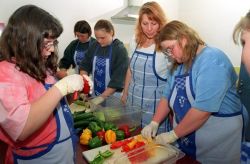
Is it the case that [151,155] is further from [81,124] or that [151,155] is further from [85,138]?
[81,124]

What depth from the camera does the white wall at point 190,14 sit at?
293 cm

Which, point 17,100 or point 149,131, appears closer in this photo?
point 17,100

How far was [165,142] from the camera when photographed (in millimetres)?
1292

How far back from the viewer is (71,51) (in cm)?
287

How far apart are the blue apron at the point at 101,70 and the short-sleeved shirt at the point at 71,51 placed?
43 cm

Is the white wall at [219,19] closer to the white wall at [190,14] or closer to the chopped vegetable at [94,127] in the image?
the white wall at [190,14]

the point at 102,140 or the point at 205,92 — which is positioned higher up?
the point at 205,92

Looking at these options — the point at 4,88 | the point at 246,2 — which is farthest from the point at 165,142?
the point at 246,2

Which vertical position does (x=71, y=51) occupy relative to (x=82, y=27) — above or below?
below

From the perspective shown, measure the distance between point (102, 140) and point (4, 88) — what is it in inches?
26.2

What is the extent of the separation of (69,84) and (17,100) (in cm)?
22

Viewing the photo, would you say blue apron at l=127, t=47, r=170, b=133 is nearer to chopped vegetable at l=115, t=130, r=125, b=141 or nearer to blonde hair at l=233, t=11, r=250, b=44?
chopped vegetable at l=115, t=130, r=125, b=141

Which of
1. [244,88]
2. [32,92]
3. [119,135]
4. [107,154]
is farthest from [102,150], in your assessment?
[244,88]

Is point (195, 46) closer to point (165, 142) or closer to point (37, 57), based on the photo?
point (165, 142)
